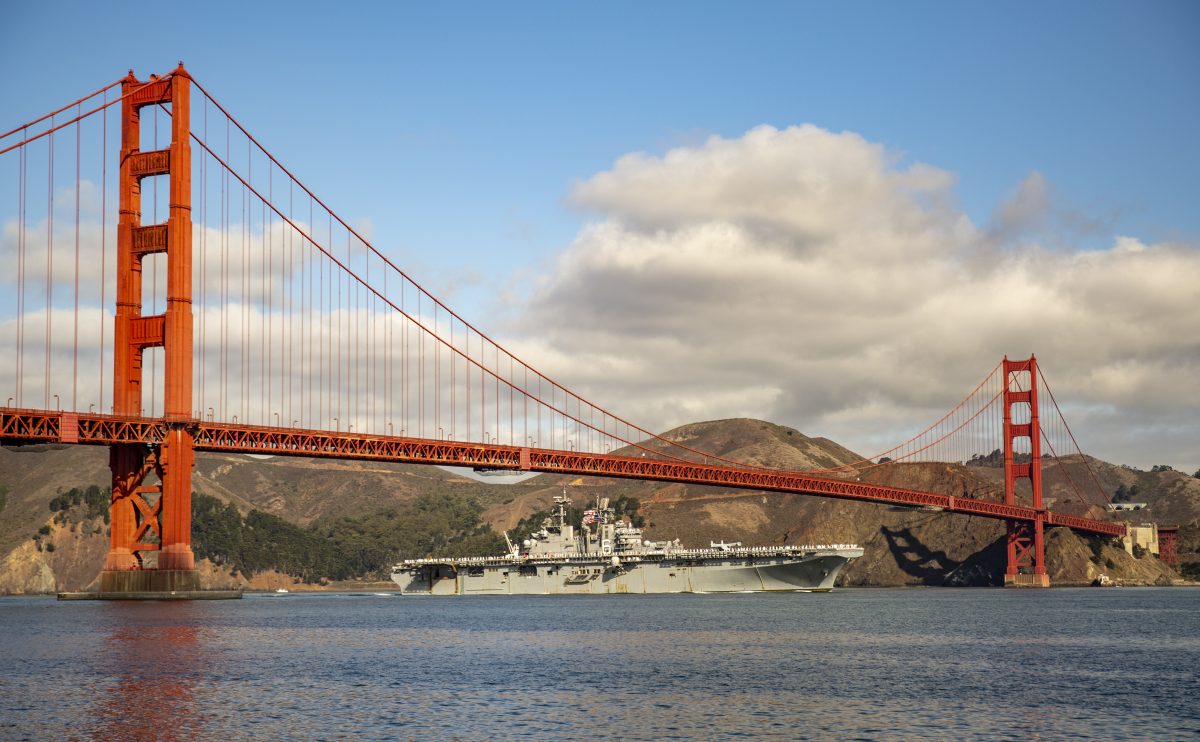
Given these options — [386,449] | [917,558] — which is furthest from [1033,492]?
[386,449]

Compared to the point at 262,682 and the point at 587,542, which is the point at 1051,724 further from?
the point at 587,542

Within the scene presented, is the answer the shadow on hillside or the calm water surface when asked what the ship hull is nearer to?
the calm water surface

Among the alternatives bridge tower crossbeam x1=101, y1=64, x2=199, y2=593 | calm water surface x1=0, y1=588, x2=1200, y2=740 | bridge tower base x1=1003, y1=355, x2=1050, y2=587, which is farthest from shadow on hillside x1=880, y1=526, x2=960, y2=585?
bridge tower crossbeam x1=101, y1=64, x2=199, y2=593

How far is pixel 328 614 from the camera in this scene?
7856 centimetres

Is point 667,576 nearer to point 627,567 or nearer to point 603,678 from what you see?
point 627,567

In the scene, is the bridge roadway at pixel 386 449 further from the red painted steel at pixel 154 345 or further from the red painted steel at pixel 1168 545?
the red painted steel at pixel 1168 545

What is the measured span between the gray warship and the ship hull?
2.8 inches

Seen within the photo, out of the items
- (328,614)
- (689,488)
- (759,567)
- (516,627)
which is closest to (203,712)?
(516,627)

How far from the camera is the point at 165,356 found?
74125 mm

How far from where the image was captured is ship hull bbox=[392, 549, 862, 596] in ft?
309

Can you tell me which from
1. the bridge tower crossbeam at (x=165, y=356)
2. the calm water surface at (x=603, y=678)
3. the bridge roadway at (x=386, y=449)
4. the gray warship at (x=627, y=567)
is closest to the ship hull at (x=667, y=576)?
the gray warship at (x=627, y=567)

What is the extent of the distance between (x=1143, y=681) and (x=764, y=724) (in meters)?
14.2

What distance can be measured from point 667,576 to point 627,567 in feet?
10.3

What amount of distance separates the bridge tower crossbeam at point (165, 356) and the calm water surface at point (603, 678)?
914 cm
